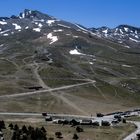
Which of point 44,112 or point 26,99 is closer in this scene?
point 44,112

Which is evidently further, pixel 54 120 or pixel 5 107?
pixel 5 107

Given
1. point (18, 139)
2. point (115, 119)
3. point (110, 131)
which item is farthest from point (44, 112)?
point (18, 139)

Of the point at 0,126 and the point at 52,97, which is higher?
the point at 52,97

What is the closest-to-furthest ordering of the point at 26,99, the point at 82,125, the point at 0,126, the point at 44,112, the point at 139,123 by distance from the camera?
the point at 0,126 < the point at 82,125 < the point at 139,123 < the point at 44,112 < the point at 26,99

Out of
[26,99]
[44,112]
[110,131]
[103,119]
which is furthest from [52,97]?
[110,131]

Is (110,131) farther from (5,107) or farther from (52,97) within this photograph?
(52,97)

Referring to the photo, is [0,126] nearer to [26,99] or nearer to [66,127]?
[66,127]

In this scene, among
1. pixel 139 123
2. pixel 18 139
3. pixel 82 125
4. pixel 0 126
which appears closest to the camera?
pixel 18 139

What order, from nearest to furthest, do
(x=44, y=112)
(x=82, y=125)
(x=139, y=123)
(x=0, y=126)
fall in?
(x=0, y=126), (x=82, y=125), (x=139, y=123), (x=44, y=112)

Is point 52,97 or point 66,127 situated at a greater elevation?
point 52,97
